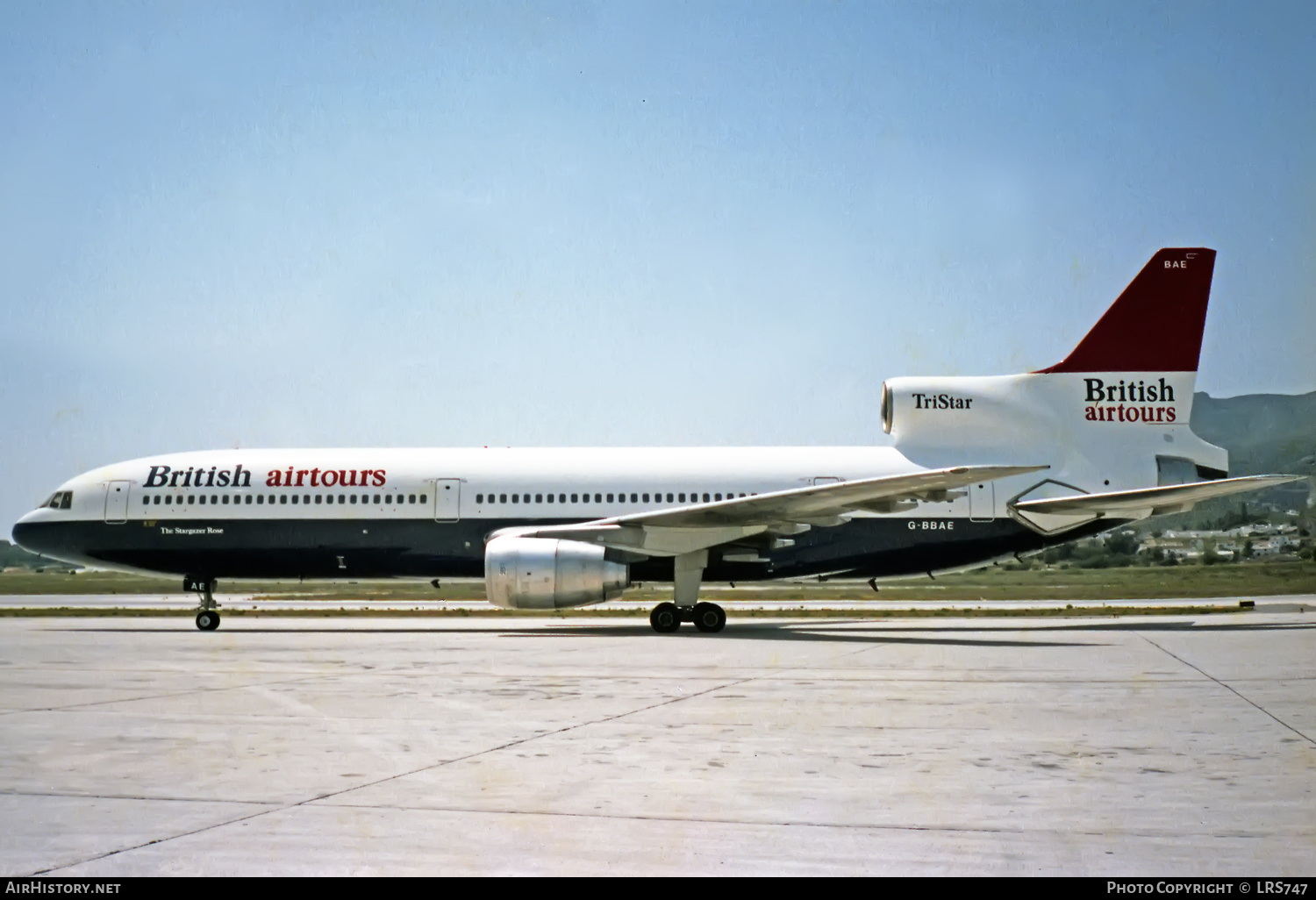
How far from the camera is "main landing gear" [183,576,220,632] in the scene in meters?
22.8

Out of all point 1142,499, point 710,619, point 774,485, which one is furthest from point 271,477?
point 1142,499

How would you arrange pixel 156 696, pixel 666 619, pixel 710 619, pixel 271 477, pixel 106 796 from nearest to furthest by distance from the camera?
pixel 106 796
pixel 156 696
pixel 710 619
pixel 666 619
pixel 271 477

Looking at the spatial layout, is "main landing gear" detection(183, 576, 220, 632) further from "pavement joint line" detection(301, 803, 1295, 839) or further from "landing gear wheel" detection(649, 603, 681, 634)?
"pavement joint line" detection(301, 803, 1295, 839)

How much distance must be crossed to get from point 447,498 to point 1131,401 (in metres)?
13.9

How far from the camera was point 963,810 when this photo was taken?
17.5 ft

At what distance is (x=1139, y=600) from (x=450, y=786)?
31.8m

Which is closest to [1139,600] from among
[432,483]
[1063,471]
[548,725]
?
[1063,471]

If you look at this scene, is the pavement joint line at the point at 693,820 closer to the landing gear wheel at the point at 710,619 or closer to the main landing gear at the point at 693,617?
the main landing gear at the point at 693,617

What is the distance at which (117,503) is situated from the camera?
2411cm

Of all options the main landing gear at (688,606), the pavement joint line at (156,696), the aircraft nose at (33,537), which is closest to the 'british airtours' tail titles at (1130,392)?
the main landing gear at (688,606)

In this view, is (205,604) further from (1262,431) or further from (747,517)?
(1262,431)

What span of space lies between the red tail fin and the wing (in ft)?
16.8

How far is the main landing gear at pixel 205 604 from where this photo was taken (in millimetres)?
22750

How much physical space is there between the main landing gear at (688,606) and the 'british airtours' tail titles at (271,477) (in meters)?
6.70
